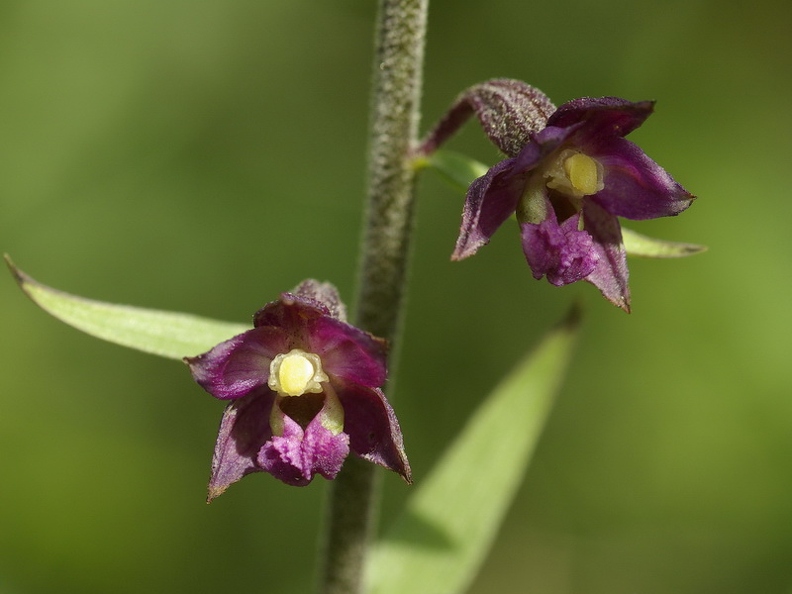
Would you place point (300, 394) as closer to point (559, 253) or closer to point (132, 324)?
point (132, 324)

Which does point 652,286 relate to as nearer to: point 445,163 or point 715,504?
point 715,504

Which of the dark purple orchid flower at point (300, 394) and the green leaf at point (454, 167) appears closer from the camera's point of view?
the dark purple orchid flower at point (300, 394)

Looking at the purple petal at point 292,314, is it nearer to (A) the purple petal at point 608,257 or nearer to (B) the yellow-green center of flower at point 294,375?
(B) the yellow-green center of flower at point 294,375

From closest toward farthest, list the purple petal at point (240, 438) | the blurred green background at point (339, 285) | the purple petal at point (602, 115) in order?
the purple petal at point (602, 115), the purple petal at point (240, 438), the blurred green background at point (339, 285)

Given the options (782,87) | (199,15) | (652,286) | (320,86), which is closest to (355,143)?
(320,86)

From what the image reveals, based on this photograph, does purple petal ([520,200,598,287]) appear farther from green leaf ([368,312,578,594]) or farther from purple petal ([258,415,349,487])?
green leaf ([368,312,578,594])

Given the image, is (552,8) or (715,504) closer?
(715,504)

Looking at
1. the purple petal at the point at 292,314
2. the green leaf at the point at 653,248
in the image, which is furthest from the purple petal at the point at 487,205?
the green leaf at the point at 653,248
